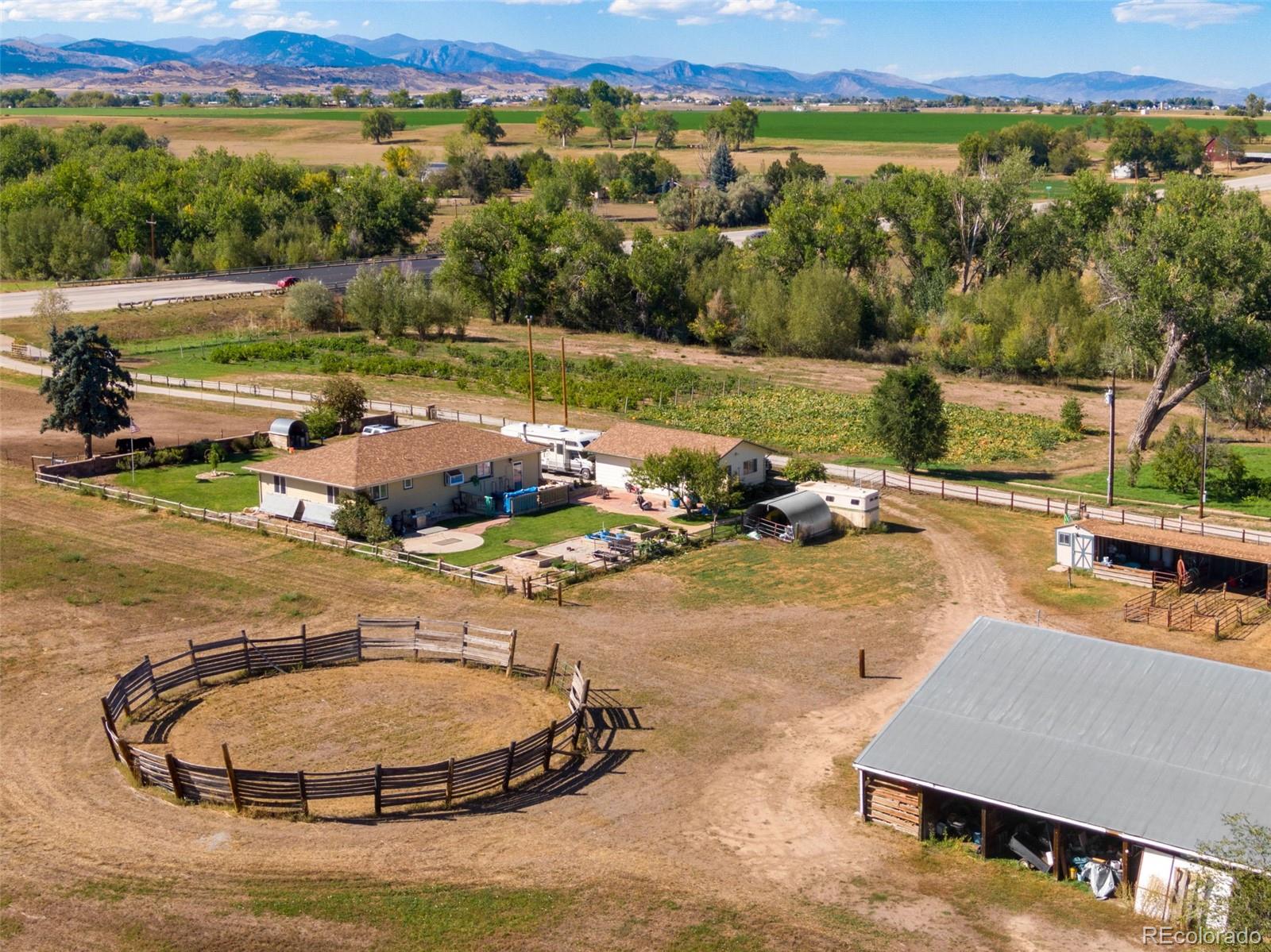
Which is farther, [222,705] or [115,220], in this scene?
[115,220]

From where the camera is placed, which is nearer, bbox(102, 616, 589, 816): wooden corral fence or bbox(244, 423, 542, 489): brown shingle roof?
bbox(102, 616, 589, 816): wooden corral fence

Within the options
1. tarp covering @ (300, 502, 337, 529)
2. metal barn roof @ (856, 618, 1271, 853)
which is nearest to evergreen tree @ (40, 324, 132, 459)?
tarp covering @ (300, 502, 337, 529)

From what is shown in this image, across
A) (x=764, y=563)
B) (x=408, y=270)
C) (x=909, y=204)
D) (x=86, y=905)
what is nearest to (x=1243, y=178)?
(x=909, y=204)

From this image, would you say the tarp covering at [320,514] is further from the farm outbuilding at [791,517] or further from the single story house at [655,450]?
the farm outbuilding at [791,517]

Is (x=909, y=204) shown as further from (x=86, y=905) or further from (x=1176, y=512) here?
(x=86, y=905)

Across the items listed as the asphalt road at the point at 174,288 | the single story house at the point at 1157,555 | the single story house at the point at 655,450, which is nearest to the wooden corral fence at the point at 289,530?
the single story house at the point at 655,450

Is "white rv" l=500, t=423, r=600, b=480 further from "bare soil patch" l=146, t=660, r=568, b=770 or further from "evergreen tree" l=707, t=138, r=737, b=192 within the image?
"evergreen tree" l=707, t=138, r=737, b=192
